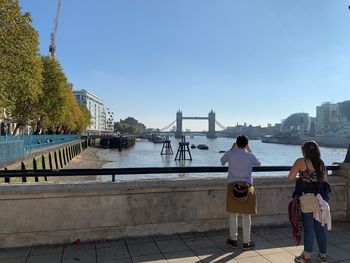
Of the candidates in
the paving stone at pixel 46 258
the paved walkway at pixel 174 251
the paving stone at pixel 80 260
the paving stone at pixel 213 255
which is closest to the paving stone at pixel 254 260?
the paved walkway at pixel 174 251

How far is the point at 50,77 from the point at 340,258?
46.7 metres

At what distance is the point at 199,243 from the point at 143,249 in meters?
0.93

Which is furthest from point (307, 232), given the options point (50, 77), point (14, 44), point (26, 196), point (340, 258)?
point (50, 77)

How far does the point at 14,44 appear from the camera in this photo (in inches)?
970

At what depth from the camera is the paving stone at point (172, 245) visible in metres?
5.75

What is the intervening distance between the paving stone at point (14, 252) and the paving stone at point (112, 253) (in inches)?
40.1

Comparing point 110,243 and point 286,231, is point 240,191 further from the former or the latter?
point 110,243

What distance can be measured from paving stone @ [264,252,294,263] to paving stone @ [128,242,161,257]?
159 centimetres

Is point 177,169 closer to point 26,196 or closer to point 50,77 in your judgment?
point 26,196

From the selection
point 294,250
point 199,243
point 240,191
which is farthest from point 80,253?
point 294,250

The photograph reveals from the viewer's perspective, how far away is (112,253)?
18.1 feet

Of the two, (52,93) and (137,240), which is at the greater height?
(52,93)

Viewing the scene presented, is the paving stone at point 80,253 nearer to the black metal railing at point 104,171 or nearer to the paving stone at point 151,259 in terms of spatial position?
the paving stone at point 151,259

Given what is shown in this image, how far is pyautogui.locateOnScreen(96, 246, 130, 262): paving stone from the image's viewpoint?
5.36 m
